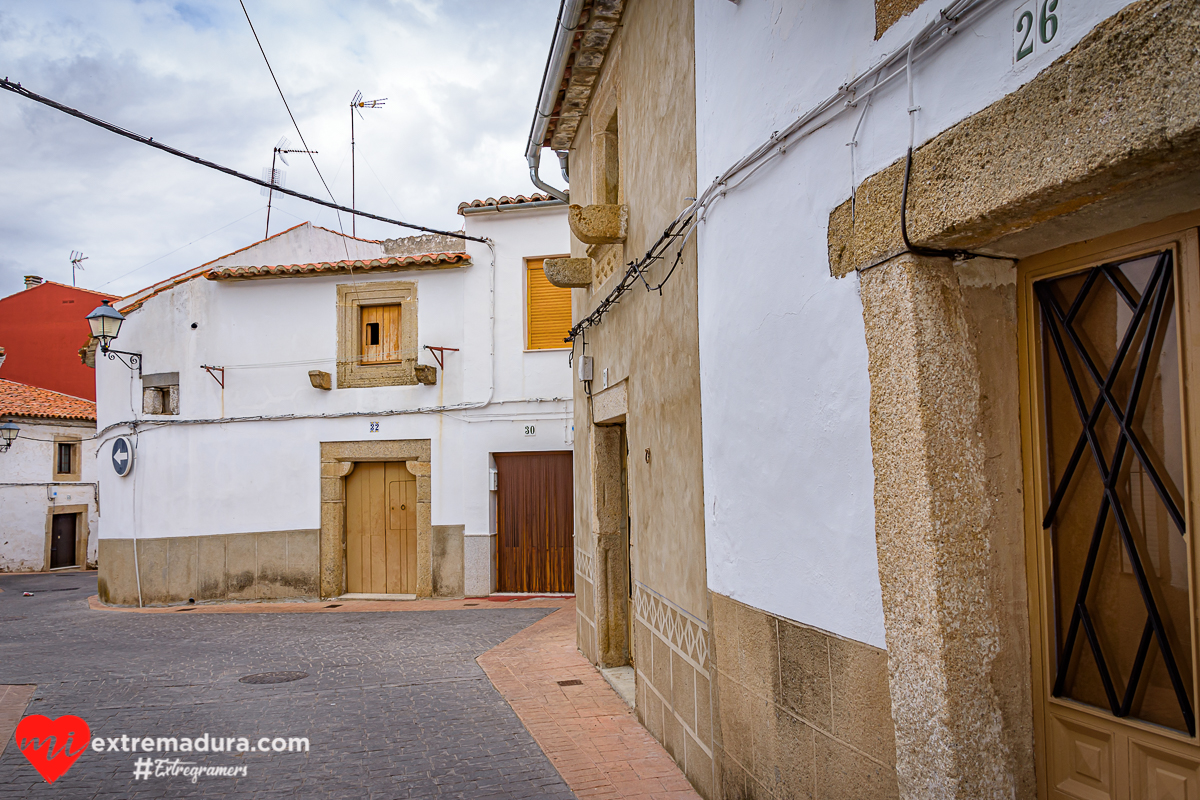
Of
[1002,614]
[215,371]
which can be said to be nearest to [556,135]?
[1002,614]

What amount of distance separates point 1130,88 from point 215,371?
44.1ft

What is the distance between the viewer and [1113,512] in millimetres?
2078

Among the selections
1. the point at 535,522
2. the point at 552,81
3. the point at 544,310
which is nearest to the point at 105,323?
the point at 544,310

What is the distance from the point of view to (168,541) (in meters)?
12.9

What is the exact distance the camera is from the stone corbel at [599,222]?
5.79 m

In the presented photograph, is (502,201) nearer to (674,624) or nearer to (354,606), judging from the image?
(354,606)

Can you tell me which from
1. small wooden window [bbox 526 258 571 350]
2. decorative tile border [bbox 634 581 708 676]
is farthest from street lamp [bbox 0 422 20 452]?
decorative tile border [bbox 634 581 708 676]

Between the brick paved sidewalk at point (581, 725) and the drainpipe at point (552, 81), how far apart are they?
15.1ft

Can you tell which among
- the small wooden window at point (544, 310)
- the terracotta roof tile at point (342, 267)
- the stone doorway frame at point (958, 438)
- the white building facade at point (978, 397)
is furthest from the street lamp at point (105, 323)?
the stone doorway frame at point (958, 438)

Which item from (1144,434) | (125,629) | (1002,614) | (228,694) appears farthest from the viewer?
(125,629)

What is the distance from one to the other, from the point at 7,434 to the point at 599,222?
67.6 ft

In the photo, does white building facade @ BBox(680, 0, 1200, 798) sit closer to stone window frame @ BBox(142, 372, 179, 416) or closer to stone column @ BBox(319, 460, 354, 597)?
stone column @ BBox(319, 460, 354, 597)

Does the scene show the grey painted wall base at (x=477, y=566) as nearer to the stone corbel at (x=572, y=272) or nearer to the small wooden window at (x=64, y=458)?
the stone corbel at (x=572, y=272)

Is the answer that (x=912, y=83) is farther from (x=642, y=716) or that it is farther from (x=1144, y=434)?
(x=642, y=716)
